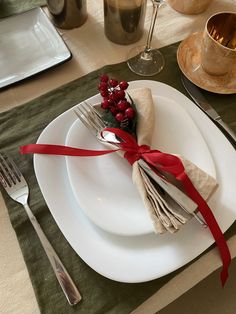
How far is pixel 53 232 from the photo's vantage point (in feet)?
1.47

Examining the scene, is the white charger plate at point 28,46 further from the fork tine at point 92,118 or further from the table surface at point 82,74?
the fork tine at point 92,118

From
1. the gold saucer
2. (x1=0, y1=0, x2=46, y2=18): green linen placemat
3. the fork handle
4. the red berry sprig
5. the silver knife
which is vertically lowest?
the fork handle

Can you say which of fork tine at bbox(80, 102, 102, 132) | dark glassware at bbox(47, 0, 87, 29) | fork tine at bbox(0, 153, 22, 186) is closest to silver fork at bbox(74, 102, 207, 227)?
fork tine at bbox(80, 102, 102, 132)

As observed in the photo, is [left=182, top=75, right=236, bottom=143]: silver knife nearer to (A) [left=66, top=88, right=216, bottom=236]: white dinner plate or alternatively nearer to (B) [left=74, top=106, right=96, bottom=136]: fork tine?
(A) [left=66, top=88, right=216, bottom=236]: white dinner plate

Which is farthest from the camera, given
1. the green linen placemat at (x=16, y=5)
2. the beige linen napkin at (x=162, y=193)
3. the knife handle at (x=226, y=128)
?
the green linen placemat at (x=16, y=5)

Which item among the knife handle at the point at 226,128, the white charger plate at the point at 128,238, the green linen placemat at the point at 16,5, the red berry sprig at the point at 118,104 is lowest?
the white charger plate at the point at 128,238

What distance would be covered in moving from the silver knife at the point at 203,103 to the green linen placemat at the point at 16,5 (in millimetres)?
329

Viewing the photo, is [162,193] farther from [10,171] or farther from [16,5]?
[16,5]

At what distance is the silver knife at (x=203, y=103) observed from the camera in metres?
0.54

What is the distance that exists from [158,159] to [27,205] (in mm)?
180

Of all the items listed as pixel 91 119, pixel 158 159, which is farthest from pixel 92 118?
pixel 158 159

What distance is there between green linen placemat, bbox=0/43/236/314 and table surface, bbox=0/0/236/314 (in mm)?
13

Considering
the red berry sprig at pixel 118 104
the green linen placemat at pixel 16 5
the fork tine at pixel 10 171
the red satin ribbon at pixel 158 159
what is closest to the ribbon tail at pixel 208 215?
the red satin ribbon at pixel 158 159

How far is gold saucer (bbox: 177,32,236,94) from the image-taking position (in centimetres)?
59
